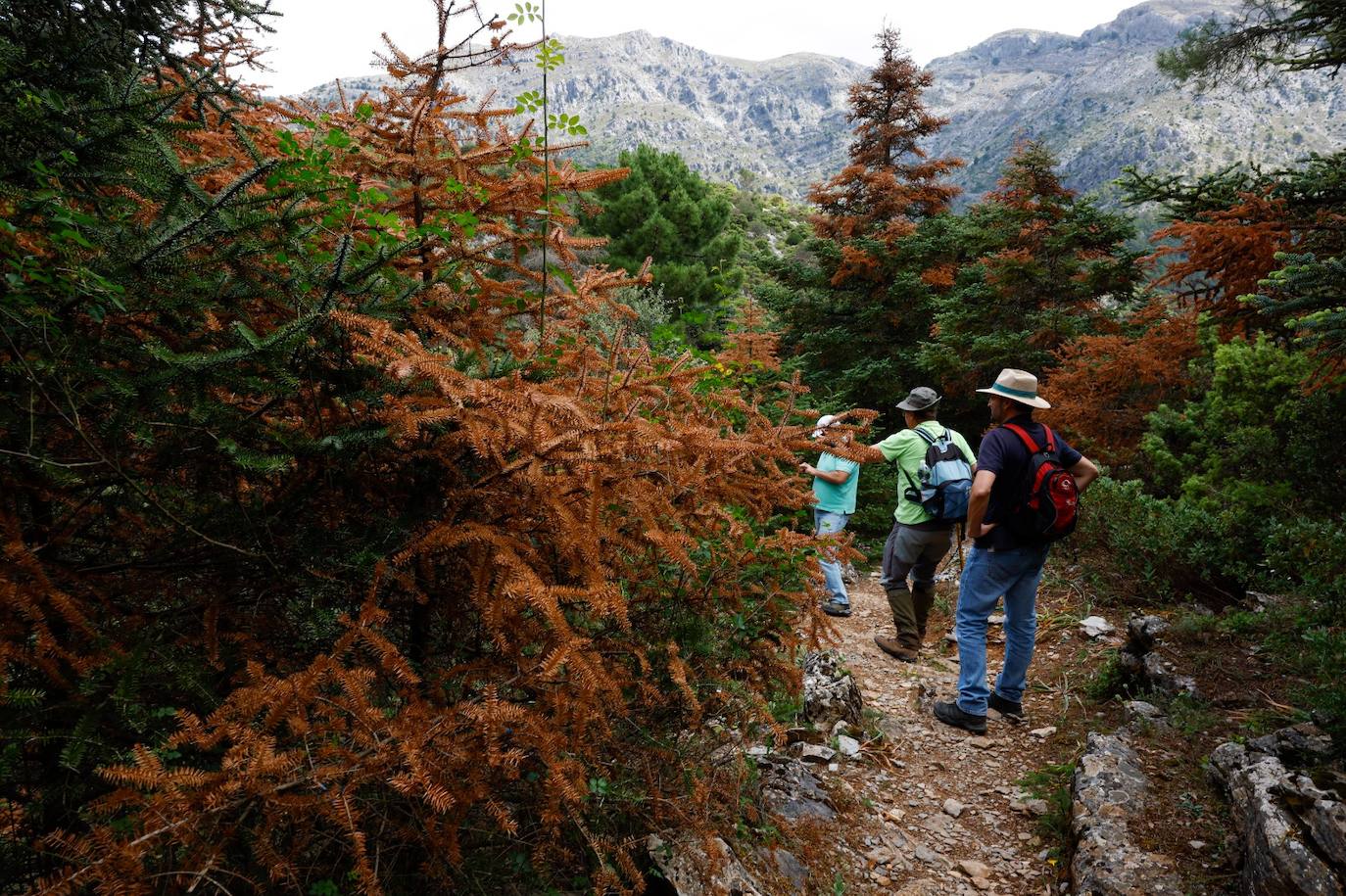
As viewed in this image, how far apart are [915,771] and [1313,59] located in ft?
26.1

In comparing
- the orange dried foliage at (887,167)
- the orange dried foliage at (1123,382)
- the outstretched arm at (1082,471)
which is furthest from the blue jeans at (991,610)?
the orange dried foliage at (887,167)

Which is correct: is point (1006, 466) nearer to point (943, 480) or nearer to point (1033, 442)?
point (1033, 442)

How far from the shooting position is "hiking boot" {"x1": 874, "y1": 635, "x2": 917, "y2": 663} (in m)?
5.91

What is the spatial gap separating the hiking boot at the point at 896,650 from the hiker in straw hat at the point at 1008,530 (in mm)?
1229

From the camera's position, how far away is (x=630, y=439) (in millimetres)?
1809

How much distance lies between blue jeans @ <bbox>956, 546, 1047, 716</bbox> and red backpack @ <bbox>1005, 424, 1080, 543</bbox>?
189mm

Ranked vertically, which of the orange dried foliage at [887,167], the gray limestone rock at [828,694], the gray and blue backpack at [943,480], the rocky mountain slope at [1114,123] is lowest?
the gray limestone rock at [828,694]

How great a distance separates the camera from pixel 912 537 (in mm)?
5473

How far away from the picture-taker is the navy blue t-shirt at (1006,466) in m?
4.11

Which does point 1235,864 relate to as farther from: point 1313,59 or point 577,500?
point 1313,59

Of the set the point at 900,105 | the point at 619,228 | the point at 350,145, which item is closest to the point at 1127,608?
the point at 350,145

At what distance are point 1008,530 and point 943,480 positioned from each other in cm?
104

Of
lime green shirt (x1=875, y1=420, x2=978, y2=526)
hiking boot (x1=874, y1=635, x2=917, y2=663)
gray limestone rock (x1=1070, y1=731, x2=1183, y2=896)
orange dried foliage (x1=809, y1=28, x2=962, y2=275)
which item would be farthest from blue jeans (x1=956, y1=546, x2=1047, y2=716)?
orange dried foliage (x1=809, y1=28, x2=962, y2=275)

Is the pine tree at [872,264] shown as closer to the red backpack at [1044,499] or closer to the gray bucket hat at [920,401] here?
the gray bucket hat at [920,401]
